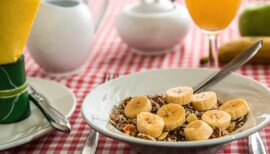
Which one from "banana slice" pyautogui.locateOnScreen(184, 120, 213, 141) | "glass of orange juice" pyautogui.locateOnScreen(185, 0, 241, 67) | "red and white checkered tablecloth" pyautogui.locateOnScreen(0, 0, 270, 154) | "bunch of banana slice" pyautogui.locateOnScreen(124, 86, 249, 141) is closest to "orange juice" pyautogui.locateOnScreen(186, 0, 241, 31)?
"glass of orange juice" pyautogui.locateOnScreen(185, 0, 241, 67)

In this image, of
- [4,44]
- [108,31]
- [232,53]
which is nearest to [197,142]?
[4,44]

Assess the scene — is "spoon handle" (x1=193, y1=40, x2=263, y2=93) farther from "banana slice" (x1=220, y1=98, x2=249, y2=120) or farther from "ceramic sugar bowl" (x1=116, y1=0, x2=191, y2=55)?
"ceramic sugar bowl" (x1=116, y1=0, x2=191, y2=55)

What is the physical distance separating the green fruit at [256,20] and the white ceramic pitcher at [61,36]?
0.35m

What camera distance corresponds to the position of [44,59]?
1.10 metres

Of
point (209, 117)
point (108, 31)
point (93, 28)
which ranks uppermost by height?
point (209, 117)

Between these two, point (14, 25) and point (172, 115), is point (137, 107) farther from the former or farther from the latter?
point (14, 25)

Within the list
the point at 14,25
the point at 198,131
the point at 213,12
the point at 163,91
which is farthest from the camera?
the point at 213,12

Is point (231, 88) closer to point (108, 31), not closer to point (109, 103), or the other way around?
point (109, 103)

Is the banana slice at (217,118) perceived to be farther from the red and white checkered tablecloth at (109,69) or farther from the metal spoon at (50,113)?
the metal spoon at (50,113)

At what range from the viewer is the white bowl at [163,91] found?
65 cm

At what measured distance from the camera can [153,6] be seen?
3.92 ft

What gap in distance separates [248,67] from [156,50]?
0.73ft

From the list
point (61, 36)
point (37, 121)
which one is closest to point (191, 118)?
point (37, 121)

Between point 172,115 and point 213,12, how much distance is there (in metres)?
0.32
